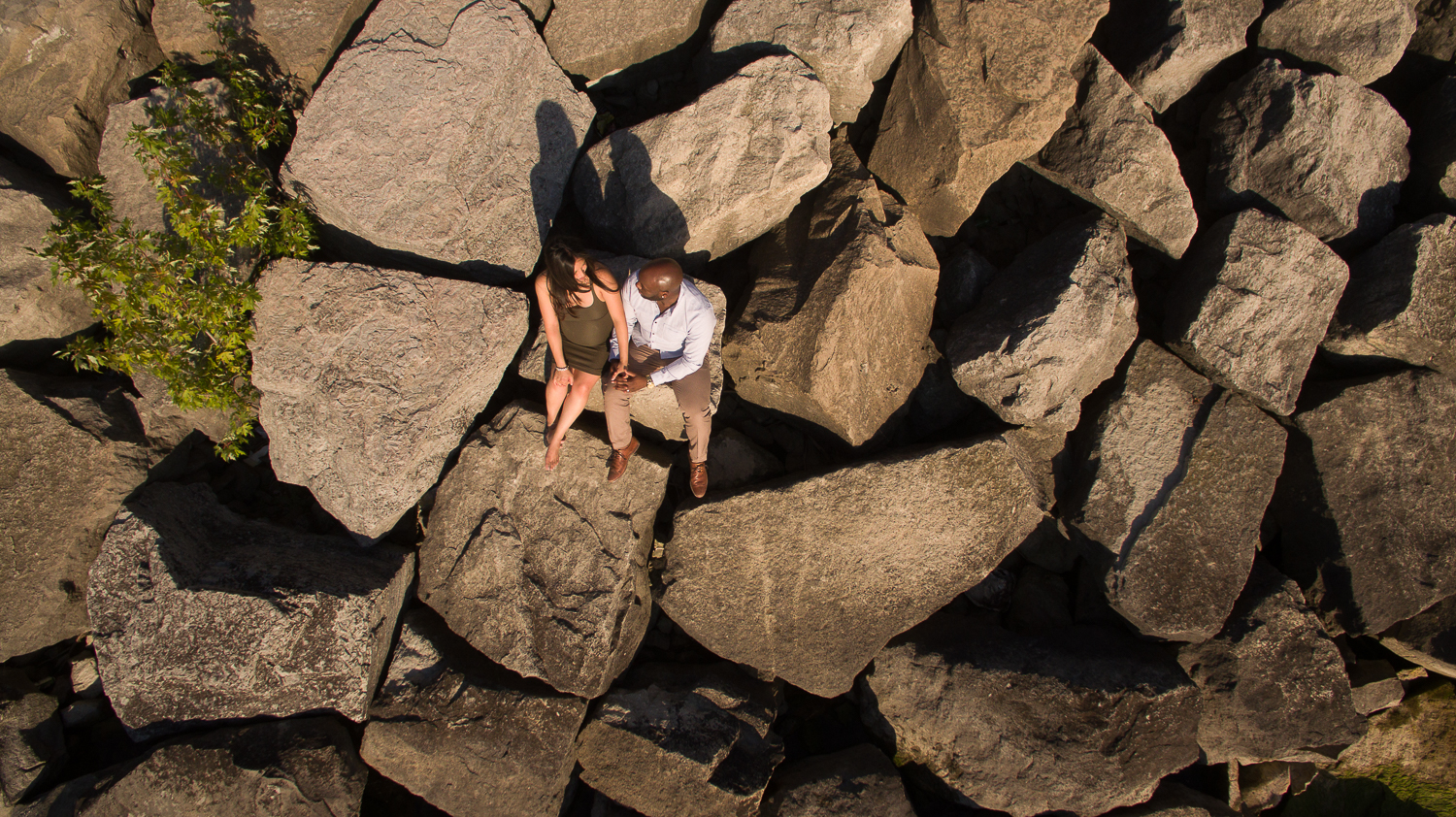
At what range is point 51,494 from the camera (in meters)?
3.83

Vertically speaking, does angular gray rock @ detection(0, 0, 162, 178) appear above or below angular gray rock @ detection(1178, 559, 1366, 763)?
above

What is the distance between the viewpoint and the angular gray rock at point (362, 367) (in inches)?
147

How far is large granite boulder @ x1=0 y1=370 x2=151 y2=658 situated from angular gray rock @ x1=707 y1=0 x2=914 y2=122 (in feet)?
14.2

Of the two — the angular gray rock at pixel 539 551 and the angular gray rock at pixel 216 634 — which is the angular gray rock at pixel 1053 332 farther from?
the angular gray rock at pixel 216 634

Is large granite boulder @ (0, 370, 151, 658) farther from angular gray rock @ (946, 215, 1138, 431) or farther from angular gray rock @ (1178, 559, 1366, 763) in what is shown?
angular gray rock @ (1178, 559, 1366, 763)

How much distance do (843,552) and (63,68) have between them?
17.5 ft

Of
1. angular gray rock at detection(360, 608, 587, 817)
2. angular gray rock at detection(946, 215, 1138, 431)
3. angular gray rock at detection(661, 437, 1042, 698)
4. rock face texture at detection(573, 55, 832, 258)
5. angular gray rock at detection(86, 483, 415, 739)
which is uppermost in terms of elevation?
rock face texture at detection(573, 55, 832, 258)

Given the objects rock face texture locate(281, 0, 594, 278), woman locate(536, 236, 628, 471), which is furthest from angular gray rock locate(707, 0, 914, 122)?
woman locate(536, 236, 628, 471)

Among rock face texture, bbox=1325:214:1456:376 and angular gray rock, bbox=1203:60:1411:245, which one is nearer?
rock face texture, bbox=1325:214:1456:376

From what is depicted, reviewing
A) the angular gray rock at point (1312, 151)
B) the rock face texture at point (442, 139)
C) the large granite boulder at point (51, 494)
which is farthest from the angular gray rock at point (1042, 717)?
the large granite boulder at point (51, 494)

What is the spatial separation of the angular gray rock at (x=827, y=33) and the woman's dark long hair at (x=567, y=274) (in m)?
1.90

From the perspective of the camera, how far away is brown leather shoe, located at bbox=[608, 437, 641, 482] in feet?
13.1

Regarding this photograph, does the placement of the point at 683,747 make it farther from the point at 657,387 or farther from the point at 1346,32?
the point at 1346,32

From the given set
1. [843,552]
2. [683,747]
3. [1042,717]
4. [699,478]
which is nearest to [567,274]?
[699,478]
